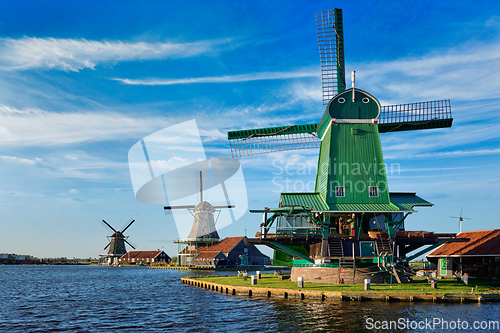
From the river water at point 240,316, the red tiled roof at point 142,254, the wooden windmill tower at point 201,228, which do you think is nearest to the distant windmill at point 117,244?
the red tiled roof at point 142,254

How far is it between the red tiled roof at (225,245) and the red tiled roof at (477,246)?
59.3m

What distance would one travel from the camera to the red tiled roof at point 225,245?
97738mm

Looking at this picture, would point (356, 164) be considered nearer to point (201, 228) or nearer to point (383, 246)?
point (383, 246)

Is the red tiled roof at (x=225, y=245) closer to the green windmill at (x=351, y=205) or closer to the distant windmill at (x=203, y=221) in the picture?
the distant windmill at (x=203, y=221)

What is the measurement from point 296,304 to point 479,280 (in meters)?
21.1

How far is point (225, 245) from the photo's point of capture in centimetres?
10075

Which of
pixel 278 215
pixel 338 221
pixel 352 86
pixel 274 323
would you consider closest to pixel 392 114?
pixel 352 86

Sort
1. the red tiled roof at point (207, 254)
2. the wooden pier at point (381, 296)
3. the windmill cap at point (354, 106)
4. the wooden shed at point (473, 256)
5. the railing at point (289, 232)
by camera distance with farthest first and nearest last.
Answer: the red tiled roof at point (207, 254), the wooden shed at point (473, 256), the windmill cap at point (354, 106), the railing at point (289, 232), the wooden pier at point (381, 296)

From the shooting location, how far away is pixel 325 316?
22.1 metres

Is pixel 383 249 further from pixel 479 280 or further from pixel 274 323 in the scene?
pixel 274 323

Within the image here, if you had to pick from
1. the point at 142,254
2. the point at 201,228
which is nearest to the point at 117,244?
the point at 142,254

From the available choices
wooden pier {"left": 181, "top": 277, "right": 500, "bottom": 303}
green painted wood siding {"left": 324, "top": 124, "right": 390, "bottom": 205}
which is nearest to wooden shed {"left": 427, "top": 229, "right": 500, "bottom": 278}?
green painted wood siding {"left": 324, "top": 124, "right": 390, "bottom": 205}

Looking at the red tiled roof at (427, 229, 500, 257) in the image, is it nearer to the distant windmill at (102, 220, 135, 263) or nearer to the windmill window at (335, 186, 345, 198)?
the windmill window at (335, 186, 345, 198)

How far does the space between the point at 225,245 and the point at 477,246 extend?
226 ft
